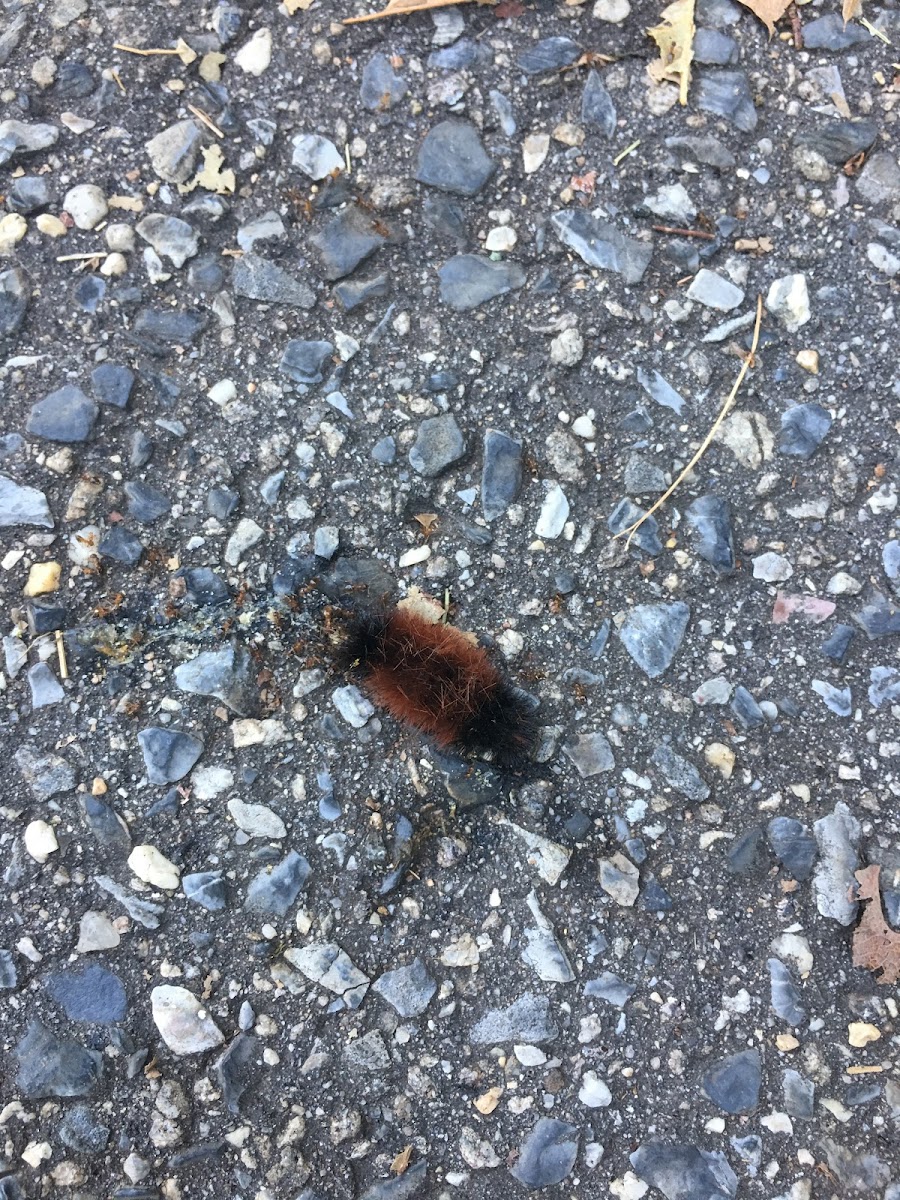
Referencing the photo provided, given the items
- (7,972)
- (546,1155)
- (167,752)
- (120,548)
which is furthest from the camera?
(120,548)

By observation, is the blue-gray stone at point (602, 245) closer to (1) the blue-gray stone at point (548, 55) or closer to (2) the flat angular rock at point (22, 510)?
(1) the blue-gray stone at point (548, 55)

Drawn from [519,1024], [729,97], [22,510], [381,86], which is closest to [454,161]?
[381,86]

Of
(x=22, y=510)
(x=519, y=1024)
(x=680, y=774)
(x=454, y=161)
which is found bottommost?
(x=519, y=1024)

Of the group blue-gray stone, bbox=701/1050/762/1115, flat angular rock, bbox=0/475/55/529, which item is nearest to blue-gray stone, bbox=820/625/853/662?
blue-gray stone, bbox=701/1050/762/1115

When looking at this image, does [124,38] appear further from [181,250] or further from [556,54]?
[556,54]

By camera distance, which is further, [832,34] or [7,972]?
[832,34]

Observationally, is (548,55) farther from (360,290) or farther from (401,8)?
(360,290)
